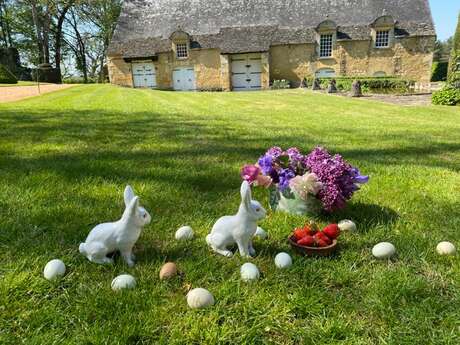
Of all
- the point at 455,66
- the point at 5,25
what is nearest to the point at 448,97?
the point at 455,66

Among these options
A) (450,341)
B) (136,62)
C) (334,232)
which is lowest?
(450,341)

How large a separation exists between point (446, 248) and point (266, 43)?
25.7 meters

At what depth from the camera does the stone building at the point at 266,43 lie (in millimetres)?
25578

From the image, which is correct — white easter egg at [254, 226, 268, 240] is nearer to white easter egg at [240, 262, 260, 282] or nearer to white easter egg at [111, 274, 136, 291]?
white easter egg at [240, 262, 260, 282]

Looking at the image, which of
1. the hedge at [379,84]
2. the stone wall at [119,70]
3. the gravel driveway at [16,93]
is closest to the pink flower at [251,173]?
the gravel driveway at [16,93]

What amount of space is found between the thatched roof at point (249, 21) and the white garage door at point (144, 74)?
100 cm

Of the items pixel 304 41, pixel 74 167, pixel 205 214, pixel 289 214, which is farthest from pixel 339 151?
pixel 304 41

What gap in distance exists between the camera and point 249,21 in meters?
27.5

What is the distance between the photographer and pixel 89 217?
8.71ft

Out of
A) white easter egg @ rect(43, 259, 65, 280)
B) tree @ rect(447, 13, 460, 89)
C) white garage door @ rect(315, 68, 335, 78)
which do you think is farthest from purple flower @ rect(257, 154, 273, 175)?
white garage door @ rect(315, 68, 335, 78)

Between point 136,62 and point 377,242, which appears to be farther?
point 136,62

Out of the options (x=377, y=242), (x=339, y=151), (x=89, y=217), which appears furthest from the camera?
(x=339, y=151)

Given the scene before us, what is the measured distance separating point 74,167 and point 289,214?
7.80 feet

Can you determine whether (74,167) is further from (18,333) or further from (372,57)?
(372,57)
